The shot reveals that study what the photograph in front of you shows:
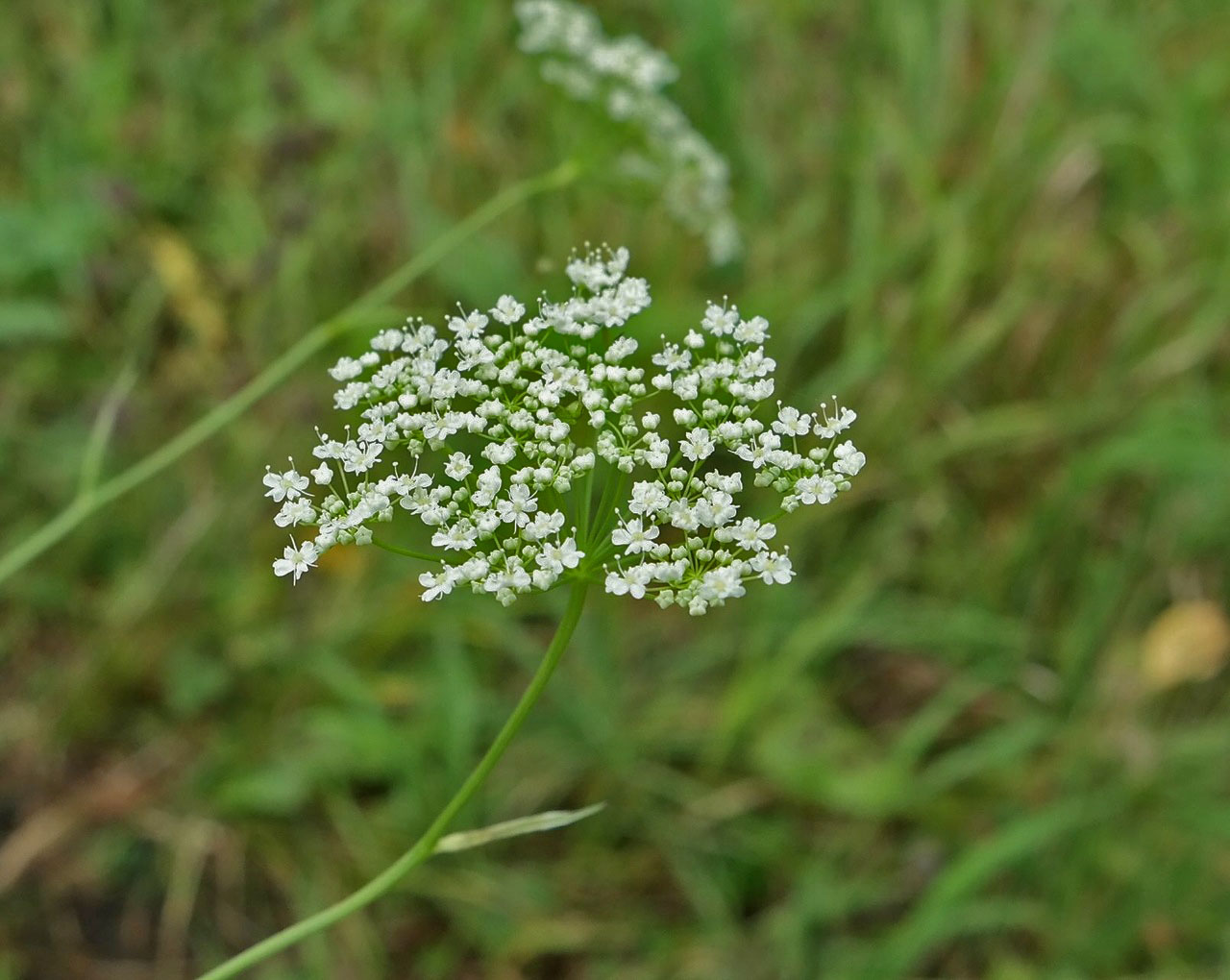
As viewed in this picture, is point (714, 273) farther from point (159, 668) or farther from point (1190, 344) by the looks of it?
point (159, 668)

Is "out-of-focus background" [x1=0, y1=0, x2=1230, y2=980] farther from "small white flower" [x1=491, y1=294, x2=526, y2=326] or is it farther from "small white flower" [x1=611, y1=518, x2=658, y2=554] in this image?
"small white flower" [x1=611, y1=518, x2=658, y2=554]

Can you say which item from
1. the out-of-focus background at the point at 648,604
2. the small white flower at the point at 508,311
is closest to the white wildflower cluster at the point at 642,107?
the out-of-focus background at the point at 648,604

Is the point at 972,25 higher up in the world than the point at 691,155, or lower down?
higher up

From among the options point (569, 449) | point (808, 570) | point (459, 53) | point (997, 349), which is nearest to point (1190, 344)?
point (997, 349)

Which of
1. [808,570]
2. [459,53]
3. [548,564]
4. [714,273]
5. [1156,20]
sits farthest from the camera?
[1156,20]

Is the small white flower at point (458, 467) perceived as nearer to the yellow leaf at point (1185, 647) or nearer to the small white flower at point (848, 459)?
the small white flower at point (848, 459)

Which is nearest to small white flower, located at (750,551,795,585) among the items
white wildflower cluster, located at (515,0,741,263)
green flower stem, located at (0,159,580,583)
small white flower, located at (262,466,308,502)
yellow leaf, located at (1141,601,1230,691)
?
small white flower, located at (262,466,308,502)

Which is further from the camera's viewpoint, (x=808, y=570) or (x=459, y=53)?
(x=459, y=53)

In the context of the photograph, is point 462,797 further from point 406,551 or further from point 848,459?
point 848,459
